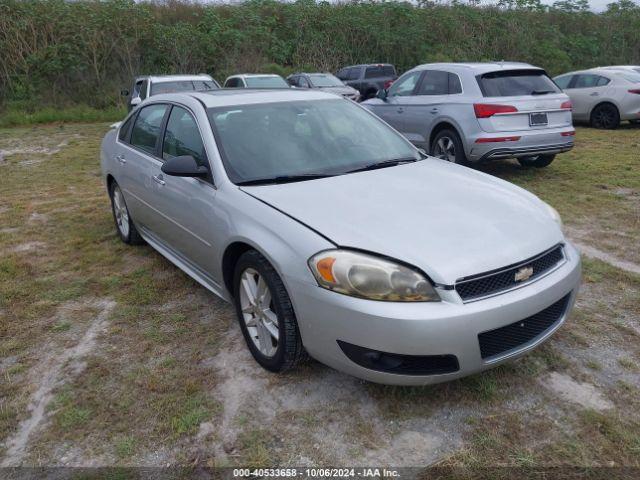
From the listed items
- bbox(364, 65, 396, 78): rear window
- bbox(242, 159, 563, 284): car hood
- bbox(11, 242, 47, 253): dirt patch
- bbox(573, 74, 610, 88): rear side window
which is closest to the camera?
bbox(242, 159, 563, 284): car hood

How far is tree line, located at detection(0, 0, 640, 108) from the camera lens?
64.6 feet

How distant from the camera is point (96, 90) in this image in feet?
65.4

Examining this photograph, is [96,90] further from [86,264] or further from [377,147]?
[377,147]

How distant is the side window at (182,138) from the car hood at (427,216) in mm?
663

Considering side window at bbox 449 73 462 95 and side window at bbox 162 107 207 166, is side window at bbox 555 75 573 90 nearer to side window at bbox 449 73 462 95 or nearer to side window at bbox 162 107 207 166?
side window at bbox 449 73 462 95

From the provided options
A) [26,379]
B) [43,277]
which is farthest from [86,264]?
[26,379]

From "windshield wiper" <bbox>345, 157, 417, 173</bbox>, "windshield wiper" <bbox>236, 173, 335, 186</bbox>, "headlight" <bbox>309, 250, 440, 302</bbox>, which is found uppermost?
"windshield wiper" <bbox>236, 173, 335, 186</bbox>

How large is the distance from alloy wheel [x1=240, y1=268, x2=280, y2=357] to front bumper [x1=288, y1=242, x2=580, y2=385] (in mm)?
318

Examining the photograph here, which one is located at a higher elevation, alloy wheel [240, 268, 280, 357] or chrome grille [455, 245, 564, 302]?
chrome grille [455, 245, 564, 302]

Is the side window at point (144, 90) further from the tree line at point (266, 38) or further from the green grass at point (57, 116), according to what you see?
the tree line at point (266, 38)

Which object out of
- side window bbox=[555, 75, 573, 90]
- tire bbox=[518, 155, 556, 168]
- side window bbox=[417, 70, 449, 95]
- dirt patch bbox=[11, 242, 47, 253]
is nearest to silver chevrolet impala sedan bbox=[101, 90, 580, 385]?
dirt patch bbox=[11, 242, 47, 253]

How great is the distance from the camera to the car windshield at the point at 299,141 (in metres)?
3.56
